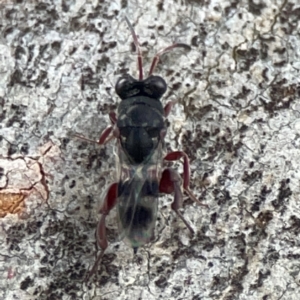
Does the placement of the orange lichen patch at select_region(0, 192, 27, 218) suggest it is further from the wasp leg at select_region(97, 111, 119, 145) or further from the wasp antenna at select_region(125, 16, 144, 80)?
the wasp antenna at select_region(125, 16, 144, 80)

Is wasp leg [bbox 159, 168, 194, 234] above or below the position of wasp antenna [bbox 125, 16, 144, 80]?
below

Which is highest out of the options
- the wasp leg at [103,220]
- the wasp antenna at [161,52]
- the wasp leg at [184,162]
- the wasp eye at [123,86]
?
the wasp antenna at [161,52]

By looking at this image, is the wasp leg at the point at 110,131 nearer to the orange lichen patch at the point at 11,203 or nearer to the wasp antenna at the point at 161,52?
the wasp antenna at the point at 161,52

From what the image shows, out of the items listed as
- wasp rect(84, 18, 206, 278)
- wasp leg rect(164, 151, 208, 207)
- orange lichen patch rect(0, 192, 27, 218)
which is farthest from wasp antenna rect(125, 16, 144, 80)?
orange lichen patch rect(0, 192, 27, 218)

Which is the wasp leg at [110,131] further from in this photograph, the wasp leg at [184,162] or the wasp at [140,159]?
the wasp leg at [184,162]

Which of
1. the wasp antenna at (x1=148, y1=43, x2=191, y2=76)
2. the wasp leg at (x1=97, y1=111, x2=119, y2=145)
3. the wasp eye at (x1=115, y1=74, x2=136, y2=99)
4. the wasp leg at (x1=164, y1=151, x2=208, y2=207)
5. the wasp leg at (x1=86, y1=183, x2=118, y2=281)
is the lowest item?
the wasp leg at (x1=86, y1=183, x2=118, y2=281)

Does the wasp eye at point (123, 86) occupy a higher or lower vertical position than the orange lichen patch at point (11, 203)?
higher

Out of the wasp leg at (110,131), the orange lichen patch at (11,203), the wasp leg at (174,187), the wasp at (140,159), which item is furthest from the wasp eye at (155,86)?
the orange lichen patch at (11,203)

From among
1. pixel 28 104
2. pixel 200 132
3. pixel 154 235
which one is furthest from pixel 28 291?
pixel 200 132
